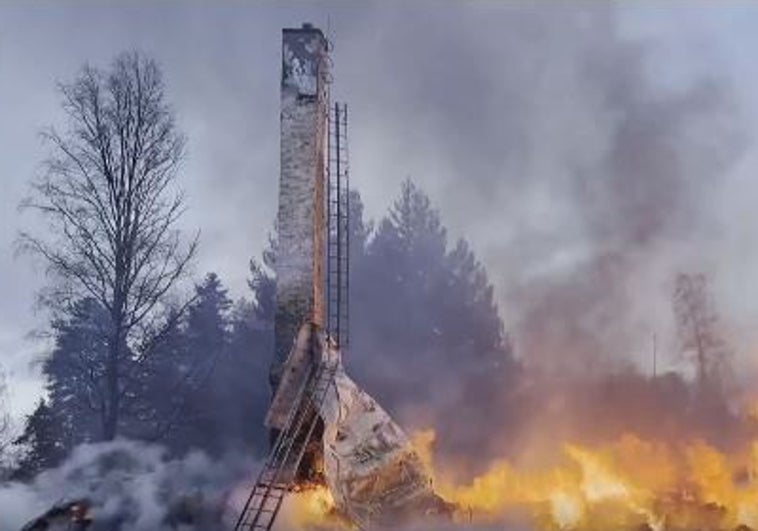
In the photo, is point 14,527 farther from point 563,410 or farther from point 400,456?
point 563,410

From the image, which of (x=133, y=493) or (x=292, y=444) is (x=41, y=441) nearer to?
(x=133, y=493)

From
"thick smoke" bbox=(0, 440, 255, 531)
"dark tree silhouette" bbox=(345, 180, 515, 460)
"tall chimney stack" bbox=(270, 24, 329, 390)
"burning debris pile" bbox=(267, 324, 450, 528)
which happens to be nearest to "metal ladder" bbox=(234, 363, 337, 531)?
"burning debris pile" bbox=(267, 324, 450, 528)

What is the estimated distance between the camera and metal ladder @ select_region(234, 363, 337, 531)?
656 inches

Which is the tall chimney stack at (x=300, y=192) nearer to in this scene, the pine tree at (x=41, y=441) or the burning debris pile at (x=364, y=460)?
the burning debris pile at (x=364, y=460)

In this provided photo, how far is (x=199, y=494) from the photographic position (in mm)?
17750

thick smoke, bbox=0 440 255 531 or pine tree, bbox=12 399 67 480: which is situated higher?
pine tree, bbox=12 399 67 480

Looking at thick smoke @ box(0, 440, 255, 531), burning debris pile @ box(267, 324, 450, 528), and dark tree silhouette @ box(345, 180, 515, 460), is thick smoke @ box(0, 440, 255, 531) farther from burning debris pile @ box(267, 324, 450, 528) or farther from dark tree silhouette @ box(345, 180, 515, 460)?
dark tree silhouette @ box(345, 180, 515, 460)

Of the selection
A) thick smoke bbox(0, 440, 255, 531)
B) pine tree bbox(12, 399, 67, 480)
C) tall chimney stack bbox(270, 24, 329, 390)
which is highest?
tall chimney stack bbox(270, 24, 329, 390)

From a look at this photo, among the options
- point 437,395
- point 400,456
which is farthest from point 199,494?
point 437,395

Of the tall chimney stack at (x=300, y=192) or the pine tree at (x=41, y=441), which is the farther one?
the pine tree at (x=41, y=441)

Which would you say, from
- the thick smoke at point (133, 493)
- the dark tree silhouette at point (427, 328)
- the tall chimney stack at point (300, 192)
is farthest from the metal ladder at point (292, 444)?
the dark tree silhouette at point (427, 328)

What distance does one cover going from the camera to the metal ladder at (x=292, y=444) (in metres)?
16.7

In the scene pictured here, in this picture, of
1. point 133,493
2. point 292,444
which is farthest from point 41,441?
point 292,444

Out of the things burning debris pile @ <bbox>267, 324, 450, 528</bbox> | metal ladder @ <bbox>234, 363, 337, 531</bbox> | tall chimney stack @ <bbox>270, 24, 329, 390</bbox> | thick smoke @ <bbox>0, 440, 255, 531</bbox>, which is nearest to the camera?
burning debris pile @ <bbox>267, 324, 450, 528</bbox>
